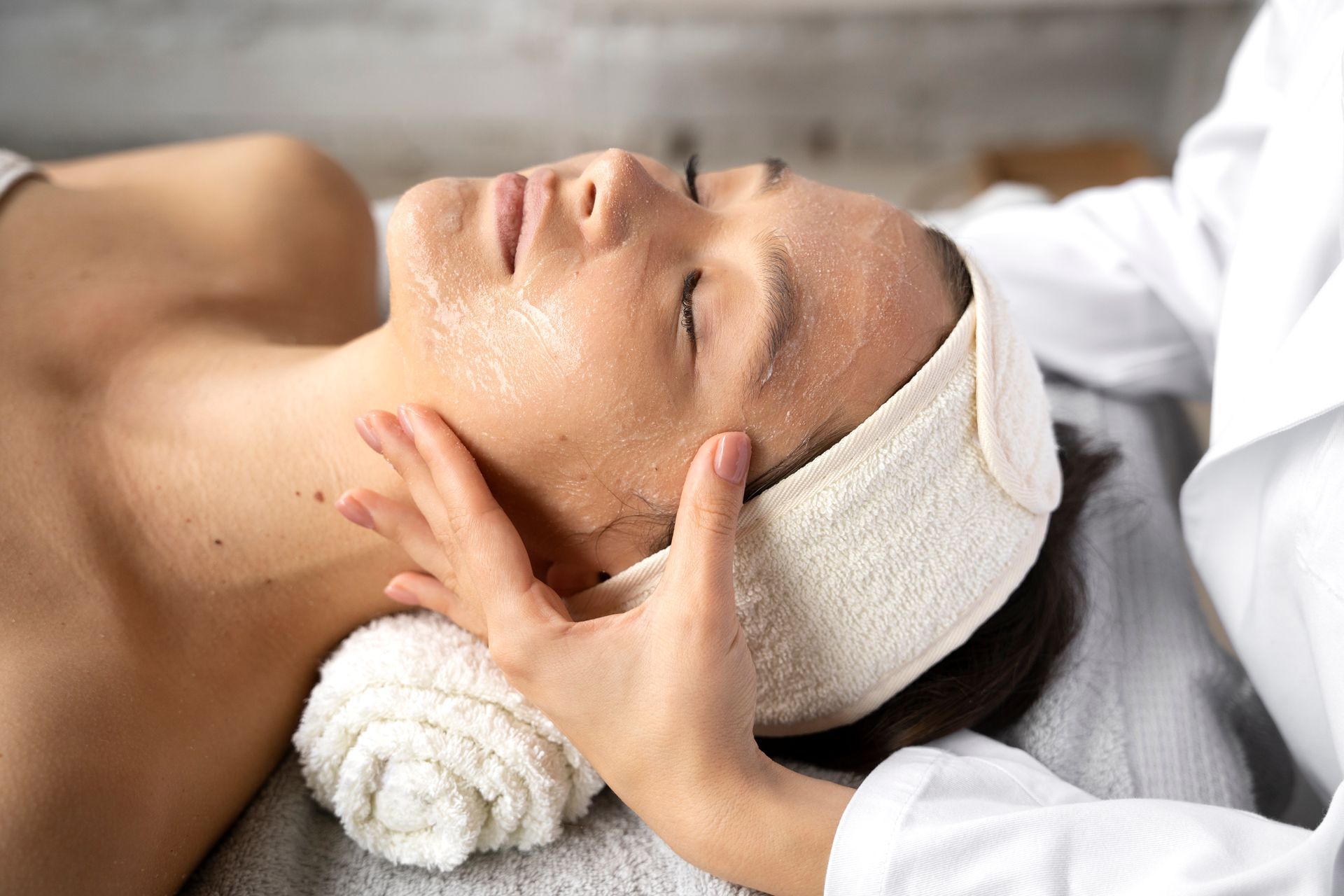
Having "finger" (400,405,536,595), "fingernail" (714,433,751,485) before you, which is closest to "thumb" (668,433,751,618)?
"fingernail" (714,433,751,485)

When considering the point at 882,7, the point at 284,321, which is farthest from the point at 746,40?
the point at 284,321

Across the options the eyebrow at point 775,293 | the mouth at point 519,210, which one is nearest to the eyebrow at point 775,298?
the eyebrow at point 775,293

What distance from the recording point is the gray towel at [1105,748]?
37.6 inches

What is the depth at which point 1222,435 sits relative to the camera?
1132mm

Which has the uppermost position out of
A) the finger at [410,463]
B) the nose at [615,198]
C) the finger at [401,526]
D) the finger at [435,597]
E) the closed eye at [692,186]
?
the nose at [615,198]

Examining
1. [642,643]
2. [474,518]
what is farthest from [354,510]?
[642,643]

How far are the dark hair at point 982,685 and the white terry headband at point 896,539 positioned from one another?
0.04 metres

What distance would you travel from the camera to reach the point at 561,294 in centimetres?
89

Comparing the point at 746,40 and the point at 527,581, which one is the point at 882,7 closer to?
the point at 746,40

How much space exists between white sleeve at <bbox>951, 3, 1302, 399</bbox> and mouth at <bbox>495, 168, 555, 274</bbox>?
2.11ft

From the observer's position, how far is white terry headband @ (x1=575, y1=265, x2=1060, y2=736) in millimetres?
935

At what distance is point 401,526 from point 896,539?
484 mm

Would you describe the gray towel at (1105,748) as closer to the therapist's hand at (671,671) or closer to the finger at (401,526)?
the therapist's hand at (671,671)

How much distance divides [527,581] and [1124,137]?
2.65m
